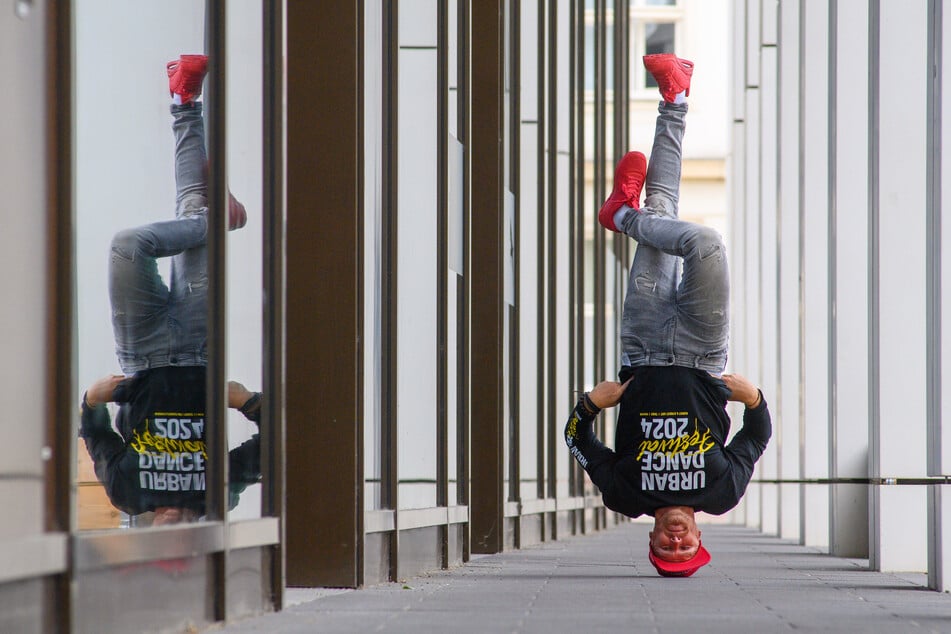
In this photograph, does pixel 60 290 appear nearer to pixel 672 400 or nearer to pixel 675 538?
pixel 672 400

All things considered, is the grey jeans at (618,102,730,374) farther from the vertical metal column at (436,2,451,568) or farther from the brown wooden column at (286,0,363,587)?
the brown wooden column at (286,0,363,587)

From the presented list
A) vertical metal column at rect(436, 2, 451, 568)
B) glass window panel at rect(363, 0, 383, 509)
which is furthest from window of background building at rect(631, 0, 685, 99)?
glass window panel at rect(363, 0, 383, 509)

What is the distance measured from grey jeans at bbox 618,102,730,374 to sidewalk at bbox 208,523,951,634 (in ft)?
3.99

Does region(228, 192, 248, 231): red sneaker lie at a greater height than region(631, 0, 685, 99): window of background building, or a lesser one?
lesser

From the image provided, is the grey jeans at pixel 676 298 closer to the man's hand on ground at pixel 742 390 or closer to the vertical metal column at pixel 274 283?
the man's hand on ground at pixel 742 390

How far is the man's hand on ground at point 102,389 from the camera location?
4898 millimetres

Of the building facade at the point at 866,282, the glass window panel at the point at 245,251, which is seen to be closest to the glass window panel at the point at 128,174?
the glass window panel at the point at 245,251

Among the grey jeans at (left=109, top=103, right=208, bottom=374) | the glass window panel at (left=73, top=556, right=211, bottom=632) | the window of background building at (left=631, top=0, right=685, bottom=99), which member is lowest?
the glass window panel at (left=73, top=556, right=211, bottom=632)

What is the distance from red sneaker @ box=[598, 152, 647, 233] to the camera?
31.2ft

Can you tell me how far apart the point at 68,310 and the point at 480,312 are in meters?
7.59

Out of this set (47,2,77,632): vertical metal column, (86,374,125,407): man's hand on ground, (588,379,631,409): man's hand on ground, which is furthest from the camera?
(588,379,631,409): man's hand on ground

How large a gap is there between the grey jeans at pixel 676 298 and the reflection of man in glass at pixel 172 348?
3.57 metres

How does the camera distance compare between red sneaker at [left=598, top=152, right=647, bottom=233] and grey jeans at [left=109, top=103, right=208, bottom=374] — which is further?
red sneaker at [left=598, top=152, right=647, bottom=233]

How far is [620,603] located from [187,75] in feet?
9.16
